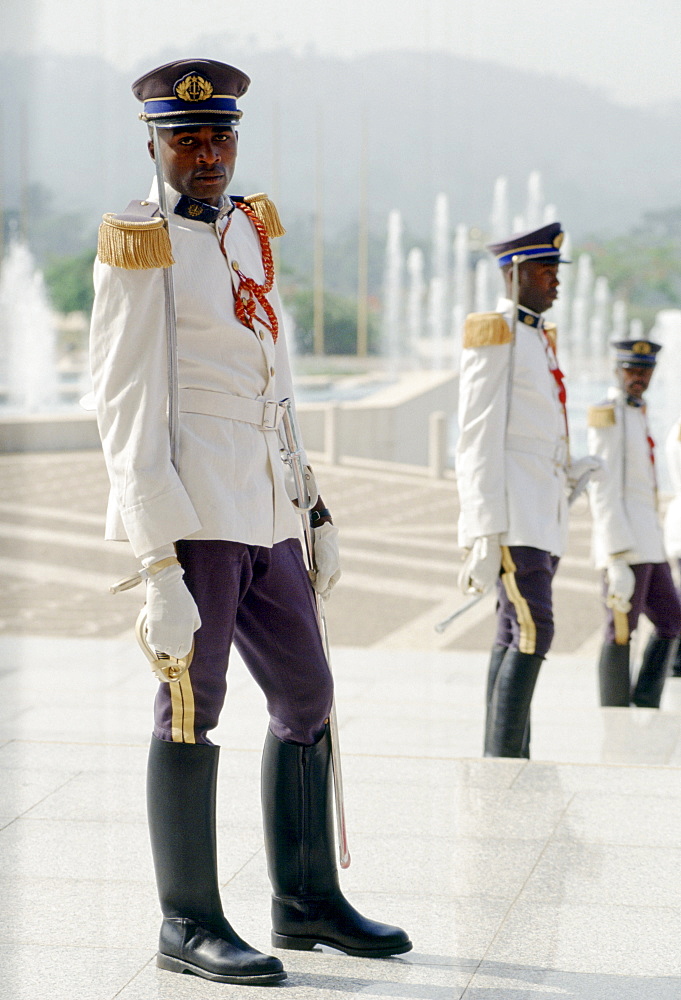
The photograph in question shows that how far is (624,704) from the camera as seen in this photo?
5.05 metres

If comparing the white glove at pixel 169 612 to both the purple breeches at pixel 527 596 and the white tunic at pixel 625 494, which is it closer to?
the purple breeches at pixel 527 596

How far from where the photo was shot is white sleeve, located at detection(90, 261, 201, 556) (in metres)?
2.25

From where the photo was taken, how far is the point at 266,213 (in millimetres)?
2586

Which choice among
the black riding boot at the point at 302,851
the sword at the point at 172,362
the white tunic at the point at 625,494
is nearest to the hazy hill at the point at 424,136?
the white tunic at the point at 625,494

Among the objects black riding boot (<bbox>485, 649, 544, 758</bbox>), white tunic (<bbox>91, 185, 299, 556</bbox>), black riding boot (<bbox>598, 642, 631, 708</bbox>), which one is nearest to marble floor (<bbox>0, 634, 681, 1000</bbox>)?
black riding boot (<bbox>485, 649, 544, 758</bbox>)

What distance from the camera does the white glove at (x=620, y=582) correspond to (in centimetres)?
→ 488

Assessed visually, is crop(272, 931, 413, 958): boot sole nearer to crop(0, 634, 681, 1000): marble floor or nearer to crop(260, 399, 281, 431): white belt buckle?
crop(0, 634, 681, 1000): marble floor

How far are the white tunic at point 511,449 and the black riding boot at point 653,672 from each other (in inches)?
51.6

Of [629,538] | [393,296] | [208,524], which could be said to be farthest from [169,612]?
[393,296]

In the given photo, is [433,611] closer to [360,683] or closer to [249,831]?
[360,683]

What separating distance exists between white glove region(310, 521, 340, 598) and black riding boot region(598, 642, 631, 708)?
2589 mm

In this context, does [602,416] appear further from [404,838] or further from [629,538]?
[404,838]

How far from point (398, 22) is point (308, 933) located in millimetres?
8119

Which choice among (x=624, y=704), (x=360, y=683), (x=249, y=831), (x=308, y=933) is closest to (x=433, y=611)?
(x=360, y=683)
